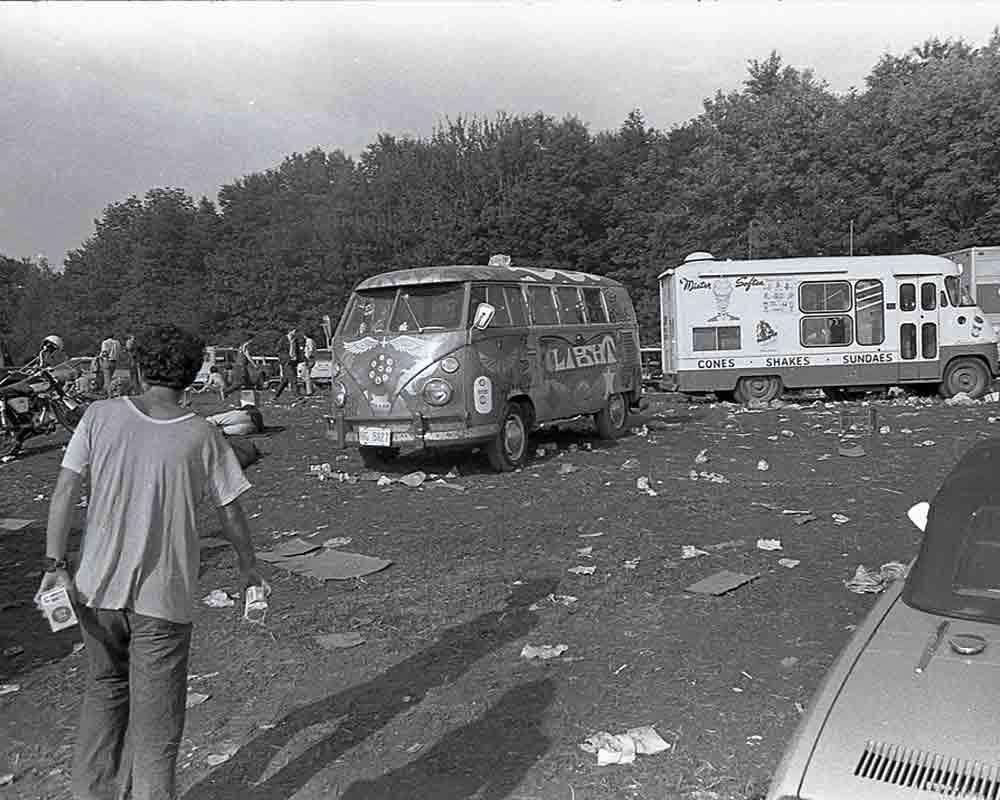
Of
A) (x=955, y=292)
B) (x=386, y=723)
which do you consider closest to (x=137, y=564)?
(x=386, y=723)

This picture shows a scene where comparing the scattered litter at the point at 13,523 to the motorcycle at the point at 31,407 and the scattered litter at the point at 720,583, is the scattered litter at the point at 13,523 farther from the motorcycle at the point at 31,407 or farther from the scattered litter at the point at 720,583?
the scattered litter at the point at 720,583

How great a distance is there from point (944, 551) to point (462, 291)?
7962 mm

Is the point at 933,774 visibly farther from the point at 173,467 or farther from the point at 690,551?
the point at 690,551

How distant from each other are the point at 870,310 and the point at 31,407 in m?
15.6

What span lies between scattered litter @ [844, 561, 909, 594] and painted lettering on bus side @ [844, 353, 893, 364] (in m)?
13.6

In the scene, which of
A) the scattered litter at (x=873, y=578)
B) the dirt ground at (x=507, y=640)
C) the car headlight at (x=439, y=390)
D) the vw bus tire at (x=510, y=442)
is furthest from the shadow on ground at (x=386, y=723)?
the vw bus tire at (x=510, y=442)

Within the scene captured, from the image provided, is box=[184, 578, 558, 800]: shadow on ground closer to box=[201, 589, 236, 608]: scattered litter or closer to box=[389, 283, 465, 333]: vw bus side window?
box=[201, 589, 236, 608]: scattered litter

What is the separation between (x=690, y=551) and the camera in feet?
23.1

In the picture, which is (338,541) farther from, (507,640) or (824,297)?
(824,297)

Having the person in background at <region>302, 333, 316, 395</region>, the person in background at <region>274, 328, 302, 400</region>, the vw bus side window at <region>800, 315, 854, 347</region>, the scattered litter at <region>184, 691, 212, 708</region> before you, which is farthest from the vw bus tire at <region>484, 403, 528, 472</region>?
the person in background at <region>302, 333, 316, 395</region>

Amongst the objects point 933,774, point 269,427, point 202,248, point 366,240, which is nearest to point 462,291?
point 269,427

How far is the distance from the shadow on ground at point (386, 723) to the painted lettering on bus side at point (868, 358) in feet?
50.9

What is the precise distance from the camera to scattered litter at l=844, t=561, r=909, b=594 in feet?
19.8

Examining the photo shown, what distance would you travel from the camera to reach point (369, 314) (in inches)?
428
